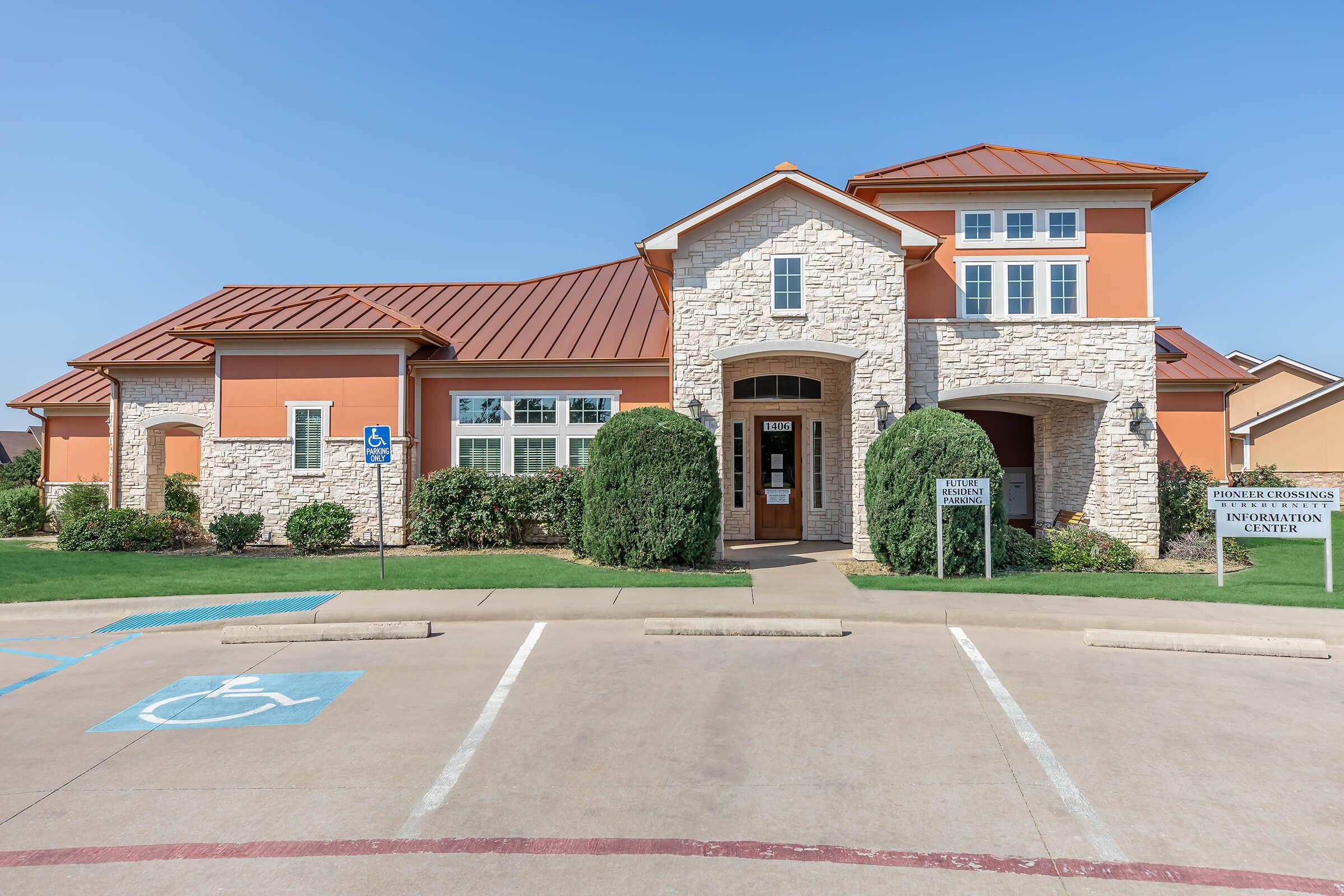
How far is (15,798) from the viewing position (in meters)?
4.79

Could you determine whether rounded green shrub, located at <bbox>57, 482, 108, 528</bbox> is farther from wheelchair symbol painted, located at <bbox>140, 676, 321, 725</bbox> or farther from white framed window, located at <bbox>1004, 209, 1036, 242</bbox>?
white framed window, located at <bbox>1004, 209, 1036, 242</bbox>

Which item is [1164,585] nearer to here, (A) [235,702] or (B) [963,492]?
(B) [963,492]

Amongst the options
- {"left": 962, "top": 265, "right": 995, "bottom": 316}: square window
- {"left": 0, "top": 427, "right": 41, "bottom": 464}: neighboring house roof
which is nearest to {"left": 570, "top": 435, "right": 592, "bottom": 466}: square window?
{"left": 962, "top": 265, "right": 995, "bottom": 316}: square window

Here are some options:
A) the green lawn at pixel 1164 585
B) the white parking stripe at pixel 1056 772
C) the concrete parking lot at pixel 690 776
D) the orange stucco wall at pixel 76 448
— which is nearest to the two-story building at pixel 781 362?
the orange stucco wall at pixel 76 448

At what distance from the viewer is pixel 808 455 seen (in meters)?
17.6

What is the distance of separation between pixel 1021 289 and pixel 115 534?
20.0 meters

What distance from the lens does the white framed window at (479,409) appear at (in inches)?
691

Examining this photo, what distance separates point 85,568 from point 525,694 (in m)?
11.4

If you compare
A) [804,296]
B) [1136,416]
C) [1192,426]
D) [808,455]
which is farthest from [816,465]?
[1192,426]

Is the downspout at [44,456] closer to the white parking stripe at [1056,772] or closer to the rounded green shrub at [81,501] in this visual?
the rounded green shrub at [81,501]

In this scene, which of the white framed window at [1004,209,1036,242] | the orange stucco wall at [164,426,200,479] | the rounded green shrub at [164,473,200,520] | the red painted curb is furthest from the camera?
the orange stucco wall at [164,426,200,479]

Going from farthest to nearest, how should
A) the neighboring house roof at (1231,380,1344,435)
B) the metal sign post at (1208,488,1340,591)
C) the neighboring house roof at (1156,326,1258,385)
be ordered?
the neighboring house roof at (1231,380,1344,435) → the neighboring house roof at (1156,326,1258,385) → the metal sign post at (1208,488,1340,591)

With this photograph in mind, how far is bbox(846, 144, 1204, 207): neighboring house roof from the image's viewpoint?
1518cm

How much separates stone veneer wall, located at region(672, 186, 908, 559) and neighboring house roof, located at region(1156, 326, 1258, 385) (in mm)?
9170
